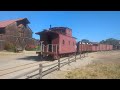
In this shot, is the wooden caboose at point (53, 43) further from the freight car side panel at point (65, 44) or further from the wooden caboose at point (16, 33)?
the wooden caboose at point (16, 33)

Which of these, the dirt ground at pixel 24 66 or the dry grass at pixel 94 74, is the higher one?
the dirt ground at pixel 24 66

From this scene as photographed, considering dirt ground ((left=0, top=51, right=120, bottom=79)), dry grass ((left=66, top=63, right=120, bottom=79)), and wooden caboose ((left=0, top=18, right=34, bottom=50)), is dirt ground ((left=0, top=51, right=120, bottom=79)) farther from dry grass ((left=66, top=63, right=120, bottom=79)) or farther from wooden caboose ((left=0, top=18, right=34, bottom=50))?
wooden caboose ((left=0, top=18, right=34, bottom=50))

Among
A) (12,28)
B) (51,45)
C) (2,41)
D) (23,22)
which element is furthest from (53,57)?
(23,22)

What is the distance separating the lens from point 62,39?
27656mm

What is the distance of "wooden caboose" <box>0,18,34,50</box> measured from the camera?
41.2 meters

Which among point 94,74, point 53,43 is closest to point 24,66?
point 94,74

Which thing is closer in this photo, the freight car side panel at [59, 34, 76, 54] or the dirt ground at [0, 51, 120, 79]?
the dirt ground at [0, 51, 120, 79]

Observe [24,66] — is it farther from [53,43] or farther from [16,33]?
[16,33]

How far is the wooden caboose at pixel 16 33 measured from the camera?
41.2 m

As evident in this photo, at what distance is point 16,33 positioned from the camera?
44875 mm

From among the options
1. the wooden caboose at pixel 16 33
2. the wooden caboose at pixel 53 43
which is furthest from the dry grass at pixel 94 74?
the wooden caboose at pixel 16 33

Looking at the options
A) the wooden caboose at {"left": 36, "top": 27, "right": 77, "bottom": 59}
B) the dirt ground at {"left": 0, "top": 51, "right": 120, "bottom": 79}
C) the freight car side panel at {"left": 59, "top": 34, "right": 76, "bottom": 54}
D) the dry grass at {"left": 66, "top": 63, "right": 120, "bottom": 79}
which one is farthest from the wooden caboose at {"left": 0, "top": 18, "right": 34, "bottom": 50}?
the dry grass at {"left": 66, "top": 63, "right": 120, "bottom": 79}

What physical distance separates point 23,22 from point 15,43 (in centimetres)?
637
